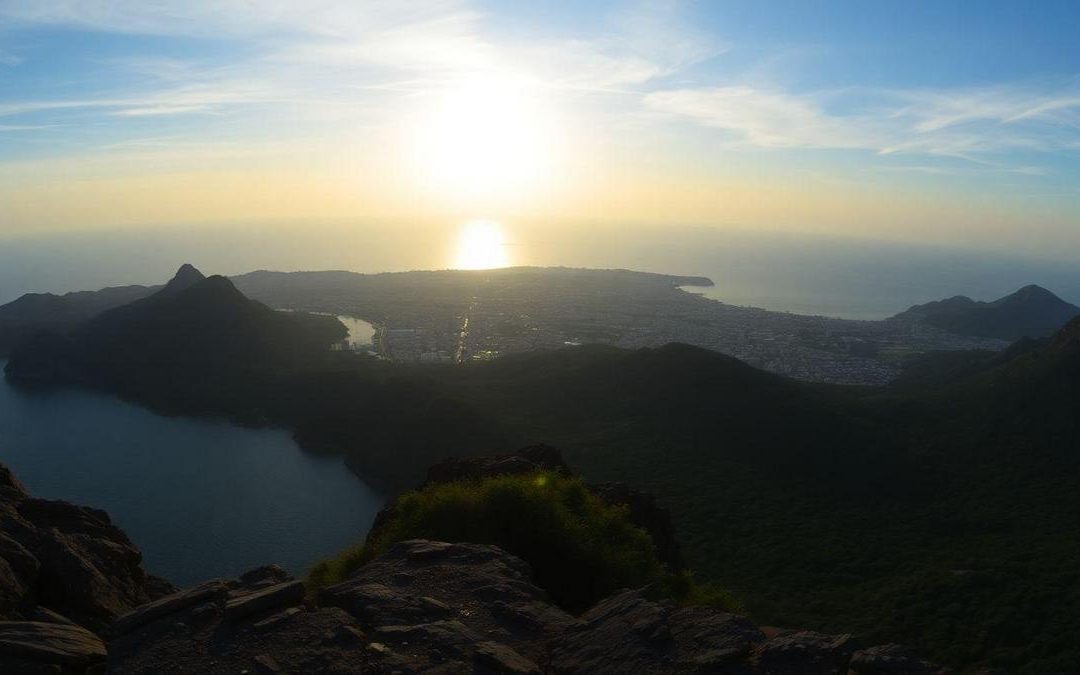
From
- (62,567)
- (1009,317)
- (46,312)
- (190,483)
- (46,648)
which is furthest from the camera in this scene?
(1009,317)

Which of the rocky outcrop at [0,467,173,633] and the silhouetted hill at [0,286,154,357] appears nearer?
the rocky outcrop at [0,467,173,633]

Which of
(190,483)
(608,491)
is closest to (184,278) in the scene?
(190,483)

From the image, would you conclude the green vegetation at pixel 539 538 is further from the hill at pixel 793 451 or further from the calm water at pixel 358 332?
the calm water at pixel 358 332

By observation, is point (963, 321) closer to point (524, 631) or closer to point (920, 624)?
point (920, 624)

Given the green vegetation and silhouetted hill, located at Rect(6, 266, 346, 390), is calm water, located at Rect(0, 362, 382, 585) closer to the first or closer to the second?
silhouetted hill, located at Rect(6, 266, 346, 390)

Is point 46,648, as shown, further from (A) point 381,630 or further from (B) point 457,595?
(B) point 457,595

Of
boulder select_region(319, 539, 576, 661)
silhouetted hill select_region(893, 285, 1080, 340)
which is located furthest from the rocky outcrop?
silhouetted hill select_region(893, 285, 1080, 340)

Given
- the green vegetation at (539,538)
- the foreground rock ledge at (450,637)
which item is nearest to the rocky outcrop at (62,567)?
the foreground rock ledge at (450,637)
